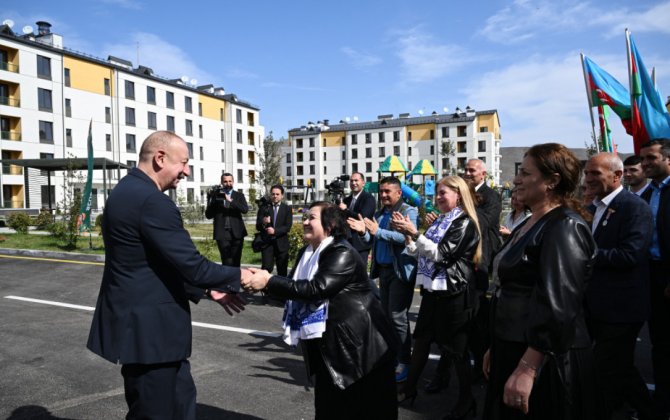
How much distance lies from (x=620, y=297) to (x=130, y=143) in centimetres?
5778

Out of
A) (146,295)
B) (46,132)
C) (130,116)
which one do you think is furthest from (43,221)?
(130,116)

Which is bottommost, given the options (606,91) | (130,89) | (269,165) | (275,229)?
(275,229)

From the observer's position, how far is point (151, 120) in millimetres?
57375

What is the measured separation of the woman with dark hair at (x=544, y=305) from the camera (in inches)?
80.0

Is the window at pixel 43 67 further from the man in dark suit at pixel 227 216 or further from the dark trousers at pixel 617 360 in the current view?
the dark trousers at pixel 617 360

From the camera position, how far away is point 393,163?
82.6 feet

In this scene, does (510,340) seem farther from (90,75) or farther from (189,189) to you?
(189,189)

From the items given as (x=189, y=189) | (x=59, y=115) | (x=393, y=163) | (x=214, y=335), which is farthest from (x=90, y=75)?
(x=214, y=335)

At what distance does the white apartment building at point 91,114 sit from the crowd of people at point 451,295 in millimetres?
31621

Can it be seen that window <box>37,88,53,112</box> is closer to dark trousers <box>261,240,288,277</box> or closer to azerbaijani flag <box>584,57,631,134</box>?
dark trousers <box>261,240,288,277</box>

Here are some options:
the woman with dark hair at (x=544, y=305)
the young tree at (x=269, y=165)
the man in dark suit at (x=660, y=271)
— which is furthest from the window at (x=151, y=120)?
the woman with dark hair at (x=544, y=305)

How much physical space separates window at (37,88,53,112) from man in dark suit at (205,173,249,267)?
46151 mm

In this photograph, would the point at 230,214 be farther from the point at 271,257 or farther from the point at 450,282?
the point at 450,282

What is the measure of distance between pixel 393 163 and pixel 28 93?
37966mm
